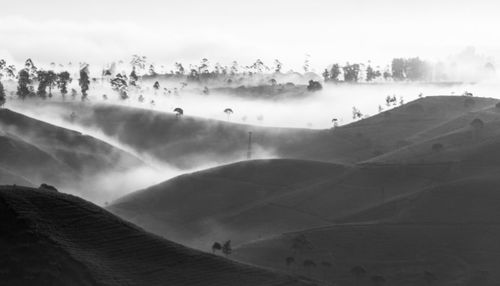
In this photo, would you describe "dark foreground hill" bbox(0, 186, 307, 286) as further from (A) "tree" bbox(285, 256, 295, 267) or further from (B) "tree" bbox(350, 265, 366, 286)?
(B) "tree" bbox(350, 265, 366, 286)

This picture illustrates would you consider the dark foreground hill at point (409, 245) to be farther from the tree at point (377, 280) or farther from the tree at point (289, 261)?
the tree at point (377, 280)

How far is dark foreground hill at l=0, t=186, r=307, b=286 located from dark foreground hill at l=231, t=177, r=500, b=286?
3808 centimetres

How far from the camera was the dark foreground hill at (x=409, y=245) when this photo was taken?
156 metres

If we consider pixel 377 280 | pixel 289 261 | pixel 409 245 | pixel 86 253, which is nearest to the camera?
pixel 86 253

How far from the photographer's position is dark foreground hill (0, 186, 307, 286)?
347ft

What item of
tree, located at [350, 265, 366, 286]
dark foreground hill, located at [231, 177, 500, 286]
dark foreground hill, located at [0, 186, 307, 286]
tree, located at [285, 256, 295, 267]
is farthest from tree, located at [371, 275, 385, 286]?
dark foreground hill, located at [0, 186, 307, 286]

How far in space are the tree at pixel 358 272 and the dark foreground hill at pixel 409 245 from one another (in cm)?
50

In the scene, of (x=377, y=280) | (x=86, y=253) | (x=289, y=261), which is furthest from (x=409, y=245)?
(x=86, y=253)

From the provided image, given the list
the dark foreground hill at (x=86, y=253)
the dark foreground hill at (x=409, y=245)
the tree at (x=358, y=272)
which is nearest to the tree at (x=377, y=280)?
the dark foreground hill at (x=409, y=245)

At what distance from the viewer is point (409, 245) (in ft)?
551

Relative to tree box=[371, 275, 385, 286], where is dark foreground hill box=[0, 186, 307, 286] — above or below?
above

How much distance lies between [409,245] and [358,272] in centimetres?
Answer: 1853

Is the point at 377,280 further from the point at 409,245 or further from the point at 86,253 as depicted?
the point at 86,253

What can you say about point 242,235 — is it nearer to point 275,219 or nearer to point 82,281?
point 275,219
